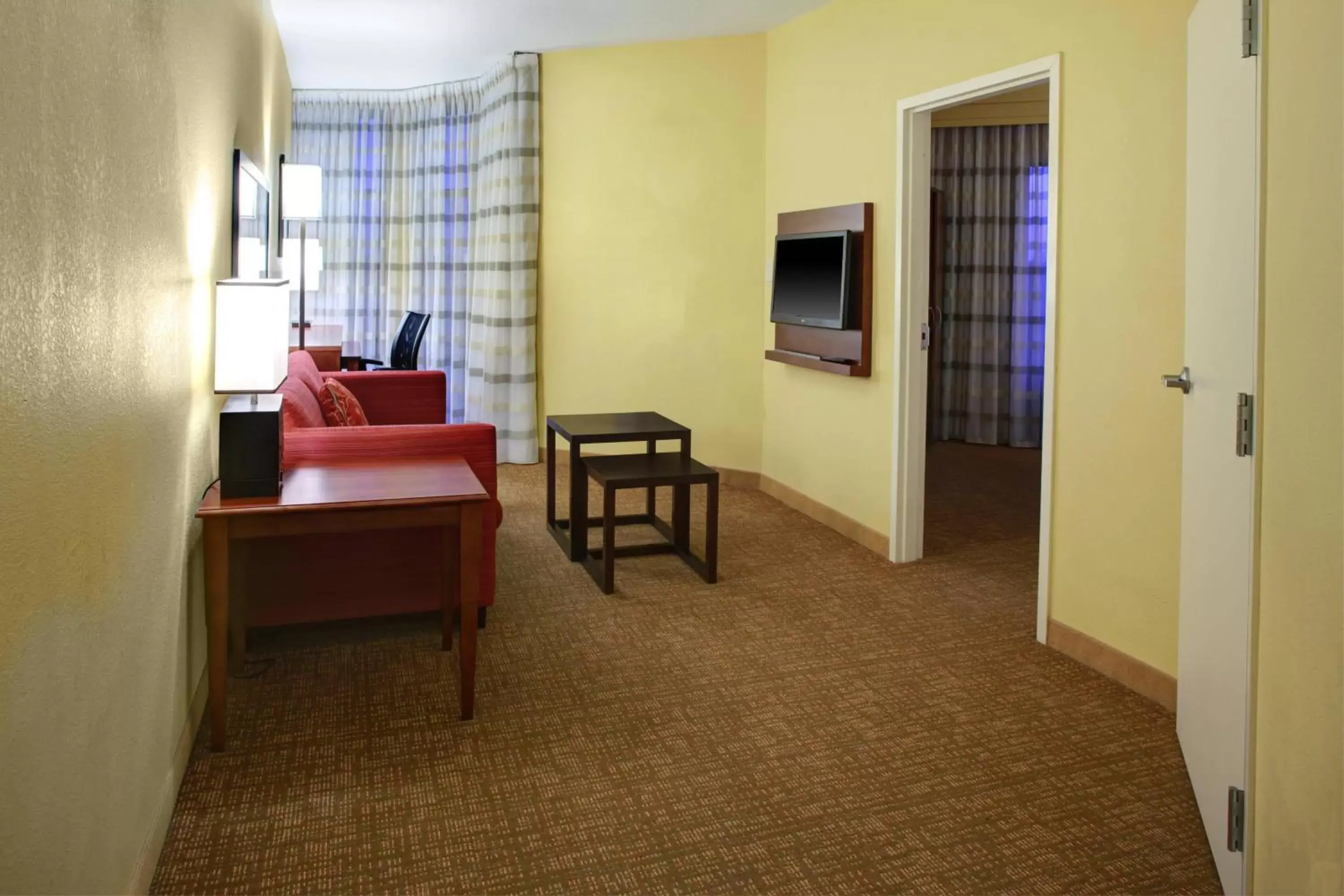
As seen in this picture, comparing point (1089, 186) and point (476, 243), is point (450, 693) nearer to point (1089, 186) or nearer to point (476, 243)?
point (1089, 186)

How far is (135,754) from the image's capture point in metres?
2.00

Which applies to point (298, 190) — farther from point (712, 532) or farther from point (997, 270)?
point (997, 270)

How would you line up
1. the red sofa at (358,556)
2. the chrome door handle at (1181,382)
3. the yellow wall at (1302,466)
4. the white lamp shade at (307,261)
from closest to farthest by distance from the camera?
the yellow wall at (1302,466) → the chrome door handle at (1181,382) → the red sofa at (358,556) → the white lamp shade at (307,261)

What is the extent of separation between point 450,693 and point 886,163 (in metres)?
3.06

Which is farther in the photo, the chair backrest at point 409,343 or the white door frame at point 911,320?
the chair backrest at point 409,343

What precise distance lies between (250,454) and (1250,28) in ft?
8.28

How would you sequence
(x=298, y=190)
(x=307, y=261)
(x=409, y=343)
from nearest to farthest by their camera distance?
(x=298, y=190), (x=409, y=343), (x=307, y=261)

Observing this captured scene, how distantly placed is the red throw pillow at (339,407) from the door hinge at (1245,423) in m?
3.22

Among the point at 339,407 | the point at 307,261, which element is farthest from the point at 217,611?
the point at 307,261

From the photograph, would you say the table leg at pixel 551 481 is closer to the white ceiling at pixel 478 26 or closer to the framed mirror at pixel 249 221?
the framed mirror at pixel 249 221

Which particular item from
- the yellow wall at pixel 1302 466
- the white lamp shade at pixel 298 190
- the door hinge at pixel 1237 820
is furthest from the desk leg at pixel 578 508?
the yellow wall at pixel 1302 466

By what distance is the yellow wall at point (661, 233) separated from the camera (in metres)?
6.33

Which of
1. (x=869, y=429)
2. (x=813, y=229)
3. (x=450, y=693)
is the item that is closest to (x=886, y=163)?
(x=813, y=229)

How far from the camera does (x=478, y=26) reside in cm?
618
